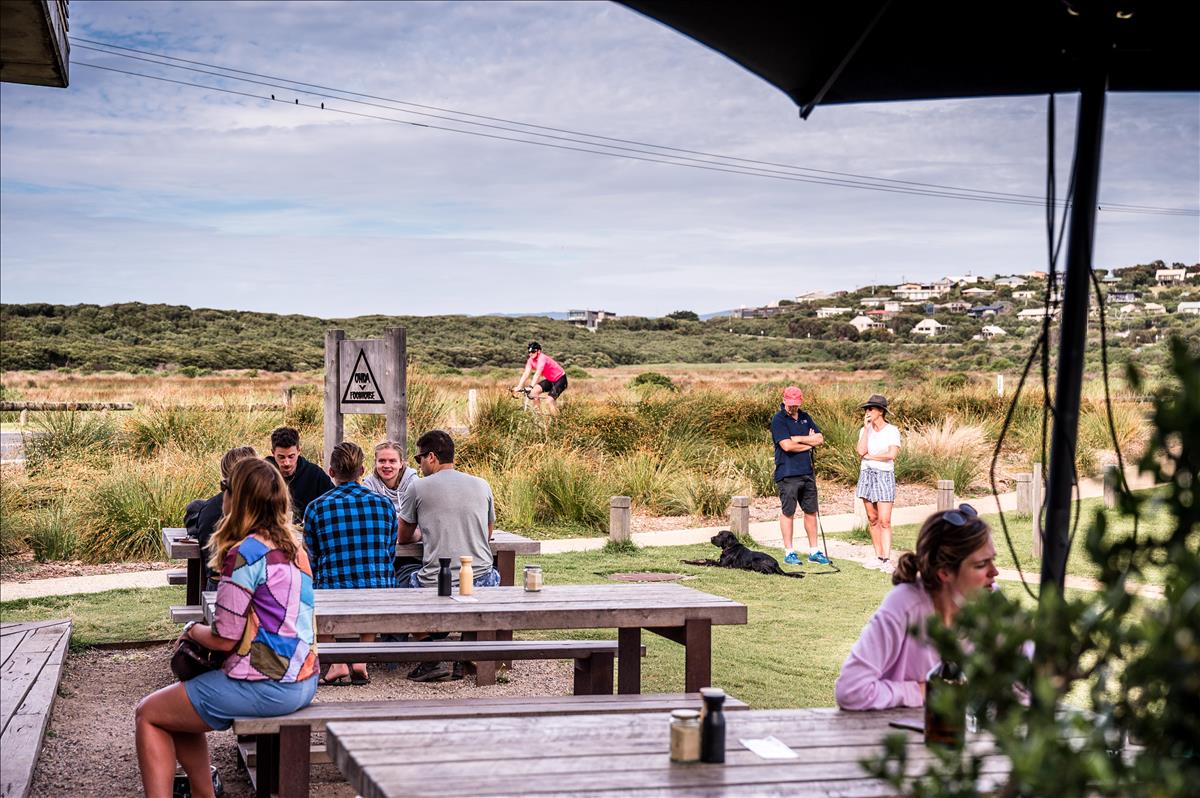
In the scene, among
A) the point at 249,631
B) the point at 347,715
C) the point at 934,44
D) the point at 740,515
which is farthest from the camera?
the point at 740,515

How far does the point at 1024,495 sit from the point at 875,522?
399cm

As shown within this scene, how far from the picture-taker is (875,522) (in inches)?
461

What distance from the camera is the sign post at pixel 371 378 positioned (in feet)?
33.1

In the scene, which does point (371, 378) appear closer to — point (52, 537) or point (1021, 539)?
point (52, 537)

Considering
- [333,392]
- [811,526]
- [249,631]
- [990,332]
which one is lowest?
[811,526]

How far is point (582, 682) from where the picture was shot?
649 centimetres

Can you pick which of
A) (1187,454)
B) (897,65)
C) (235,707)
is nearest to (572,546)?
(235,707)

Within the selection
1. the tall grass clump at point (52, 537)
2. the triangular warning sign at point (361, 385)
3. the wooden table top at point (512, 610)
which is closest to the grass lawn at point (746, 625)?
the wooden table top at point (512, 610)

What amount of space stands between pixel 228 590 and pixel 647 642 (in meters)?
4.93

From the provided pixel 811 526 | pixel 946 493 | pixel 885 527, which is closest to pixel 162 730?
pixel 885 527

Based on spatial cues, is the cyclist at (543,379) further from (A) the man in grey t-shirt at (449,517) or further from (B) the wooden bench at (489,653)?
(B) the wooden bench at (489,653)

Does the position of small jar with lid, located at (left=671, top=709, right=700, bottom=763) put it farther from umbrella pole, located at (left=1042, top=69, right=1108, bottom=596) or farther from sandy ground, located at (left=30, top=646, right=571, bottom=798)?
sandy ground, located at (left=30, top=646, right=571, bottom=798)

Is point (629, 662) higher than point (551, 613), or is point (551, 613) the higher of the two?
point (551, 613)

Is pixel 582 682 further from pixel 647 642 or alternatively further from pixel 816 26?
pixel 816 26
